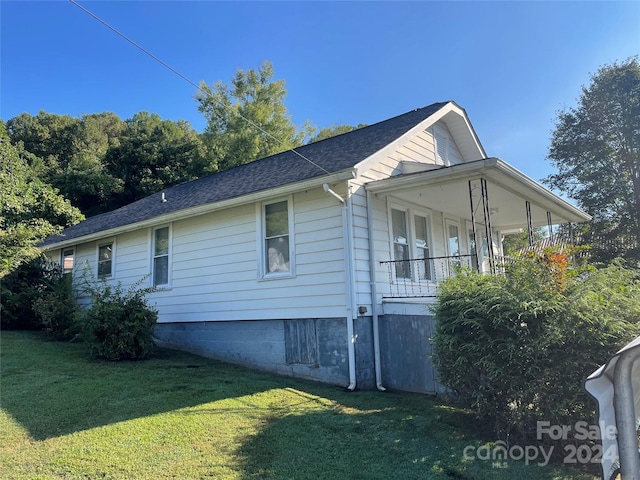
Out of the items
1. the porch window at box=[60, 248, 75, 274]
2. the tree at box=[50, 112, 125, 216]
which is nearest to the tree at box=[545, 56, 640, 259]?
the porch window at box=[60, 248, 75, 274]

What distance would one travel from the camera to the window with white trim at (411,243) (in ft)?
27.5

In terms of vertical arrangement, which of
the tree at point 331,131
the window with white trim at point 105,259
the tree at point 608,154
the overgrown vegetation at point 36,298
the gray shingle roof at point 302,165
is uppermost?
the tree at point 331,131

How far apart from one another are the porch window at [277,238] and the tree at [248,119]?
19.0m

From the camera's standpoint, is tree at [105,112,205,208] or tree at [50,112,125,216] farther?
tree at [105,112,205,208]

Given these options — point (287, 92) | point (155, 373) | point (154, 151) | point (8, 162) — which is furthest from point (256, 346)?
point (287, 92)

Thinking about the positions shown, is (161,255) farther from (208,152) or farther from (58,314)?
(208,152)

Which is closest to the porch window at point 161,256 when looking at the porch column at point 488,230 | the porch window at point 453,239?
the porch window at point 453,239

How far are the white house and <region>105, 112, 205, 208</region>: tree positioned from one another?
16244 mm

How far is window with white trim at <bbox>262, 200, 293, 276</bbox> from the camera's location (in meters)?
7.93

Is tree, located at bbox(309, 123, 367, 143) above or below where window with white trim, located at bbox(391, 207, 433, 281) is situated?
above

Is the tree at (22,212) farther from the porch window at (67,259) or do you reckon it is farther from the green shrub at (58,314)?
the green shrub at (58,314)

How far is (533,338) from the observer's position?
4.30 meters

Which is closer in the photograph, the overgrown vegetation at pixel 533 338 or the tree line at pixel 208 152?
the overgrown vegetation at pixel 533 338

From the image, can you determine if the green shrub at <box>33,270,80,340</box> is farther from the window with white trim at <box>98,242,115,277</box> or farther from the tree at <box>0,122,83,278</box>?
the tree at <box>0,122,83,278</box>
